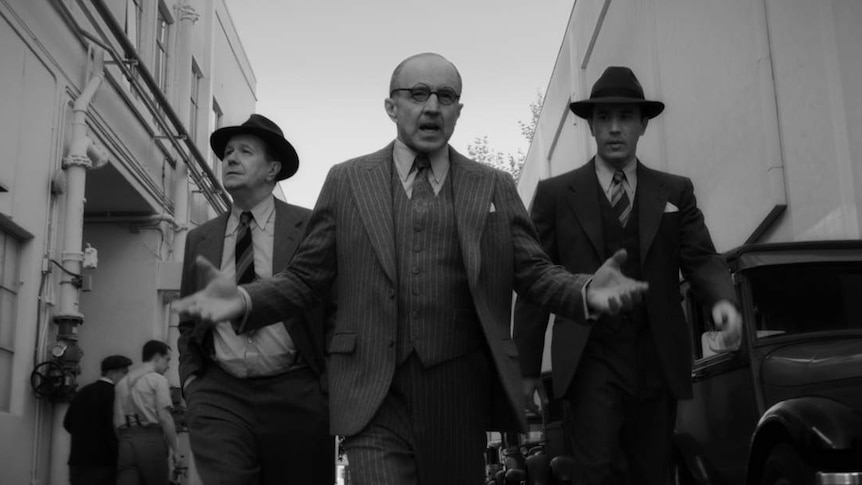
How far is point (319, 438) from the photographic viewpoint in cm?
506

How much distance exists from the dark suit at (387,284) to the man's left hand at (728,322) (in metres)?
0.73

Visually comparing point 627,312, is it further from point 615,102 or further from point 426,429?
point 426,429

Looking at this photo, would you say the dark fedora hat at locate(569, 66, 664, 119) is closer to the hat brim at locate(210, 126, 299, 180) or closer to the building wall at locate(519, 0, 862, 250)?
the hat brim at locate(210, 126, 299, 180)

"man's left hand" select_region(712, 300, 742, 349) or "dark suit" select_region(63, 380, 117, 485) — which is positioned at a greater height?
"man's left hand" select_region(712, 300, 742, 349)

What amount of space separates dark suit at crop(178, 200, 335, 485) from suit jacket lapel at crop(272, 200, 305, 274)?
0.31 metres

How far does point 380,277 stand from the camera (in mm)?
3805

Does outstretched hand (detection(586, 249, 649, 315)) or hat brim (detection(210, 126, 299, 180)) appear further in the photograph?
hat brim (detection(210, 126, 299, 180))

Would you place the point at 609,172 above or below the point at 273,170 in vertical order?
below

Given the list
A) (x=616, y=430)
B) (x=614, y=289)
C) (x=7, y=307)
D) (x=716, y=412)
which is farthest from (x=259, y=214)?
(x=7, y=307)

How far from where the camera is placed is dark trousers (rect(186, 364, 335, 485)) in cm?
484

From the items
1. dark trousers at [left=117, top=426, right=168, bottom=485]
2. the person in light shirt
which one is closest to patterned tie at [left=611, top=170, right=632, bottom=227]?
the person in light shirt

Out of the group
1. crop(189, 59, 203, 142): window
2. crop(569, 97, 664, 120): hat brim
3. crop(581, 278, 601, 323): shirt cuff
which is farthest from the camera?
crop(189, 59, 203, 142): window

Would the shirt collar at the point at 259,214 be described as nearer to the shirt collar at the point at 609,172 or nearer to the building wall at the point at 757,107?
the shirt collar at the point at 609,172

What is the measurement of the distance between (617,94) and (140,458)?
6.69 m
